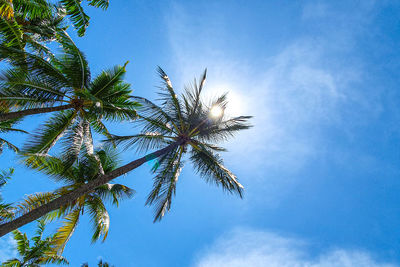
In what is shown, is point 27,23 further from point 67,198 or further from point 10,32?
point 67,198

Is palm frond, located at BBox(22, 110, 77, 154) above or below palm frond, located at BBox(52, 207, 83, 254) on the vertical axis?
above

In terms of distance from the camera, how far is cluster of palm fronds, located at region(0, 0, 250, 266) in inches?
294

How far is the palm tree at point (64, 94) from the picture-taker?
7.68 metres

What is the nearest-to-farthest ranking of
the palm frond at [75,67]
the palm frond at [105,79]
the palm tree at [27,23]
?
the palm tree at [27,23] → the palm frond at [75,67] → the palm frond at [105,79]

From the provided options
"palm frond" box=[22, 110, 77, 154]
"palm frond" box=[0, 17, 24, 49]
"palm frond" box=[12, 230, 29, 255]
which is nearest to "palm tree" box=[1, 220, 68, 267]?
"palm frond" box=[12, 230, 29, 255]

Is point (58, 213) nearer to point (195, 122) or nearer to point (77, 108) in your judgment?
point (77, 108)

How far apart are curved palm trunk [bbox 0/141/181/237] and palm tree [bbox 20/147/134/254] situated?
718mm

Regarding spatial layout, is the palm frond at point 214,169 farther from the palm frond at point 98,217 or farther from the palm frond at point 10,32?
the palm frond at point 10,32

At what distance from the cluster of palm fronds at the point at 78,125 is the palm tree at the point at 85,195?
33mm

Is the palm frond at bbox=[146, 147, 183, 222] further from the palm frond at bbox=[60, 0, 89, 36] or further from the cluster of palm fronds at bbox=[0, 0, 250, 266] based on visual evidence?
the palm frond at bbox=[60, 0, 89, 36]

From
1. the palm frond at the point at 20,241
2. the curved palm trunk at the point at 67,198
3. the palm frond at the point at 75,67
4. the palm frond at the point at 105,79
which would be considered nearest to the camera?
the curved palm trunk at the point at 67,198

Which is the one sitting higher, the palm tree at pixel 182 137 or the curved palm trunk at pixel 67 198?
the palm tree at pixel 182 137

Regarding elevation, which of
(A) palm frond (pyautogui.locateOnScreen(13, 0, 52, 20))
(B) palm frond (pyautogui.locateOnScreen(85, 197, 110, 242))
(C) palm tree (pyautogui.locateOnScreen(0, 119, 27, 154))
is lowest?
(B) palm frond (pyautogui.locateOnScreen(85, 197, 110, 242))

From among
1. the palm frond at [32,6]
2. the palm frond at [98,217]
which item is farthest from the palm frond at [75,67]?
the palm frond at [98,217]
